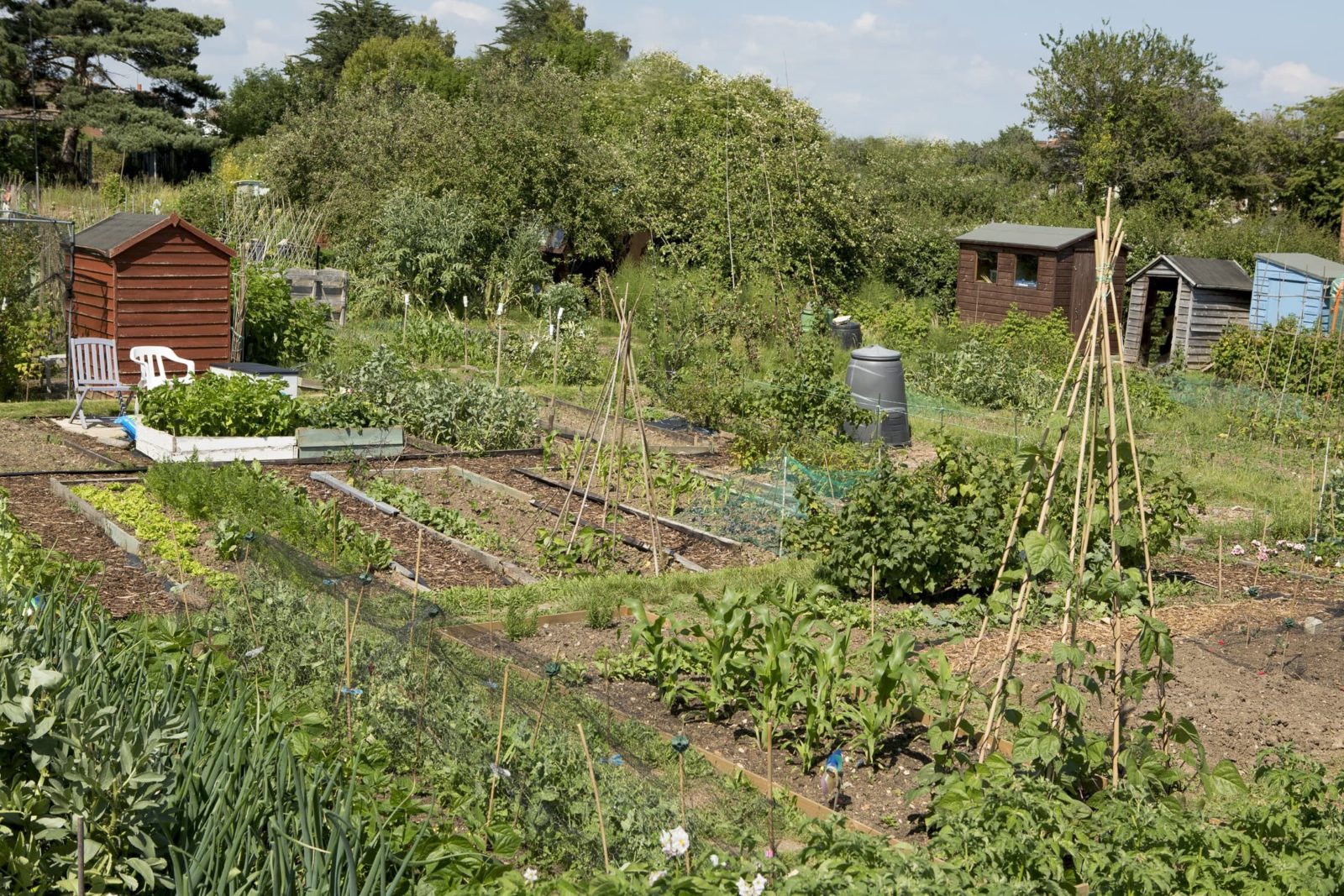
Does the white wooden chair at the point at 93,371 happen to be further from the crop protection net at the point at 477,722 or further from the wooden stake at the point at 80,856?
the wooden stake at the point at 80,856

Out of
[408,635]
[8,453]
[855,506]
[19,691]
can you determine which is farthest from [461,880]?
[8,453]

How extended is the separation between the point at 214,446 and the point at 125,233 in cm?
444

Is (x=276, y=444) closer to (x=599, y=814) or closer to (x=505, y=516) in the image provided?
(x=505, y=516)

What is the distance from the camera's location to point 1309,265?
19.0 m

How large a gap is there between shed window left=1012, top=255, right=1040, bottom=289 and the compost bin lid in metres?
9.19

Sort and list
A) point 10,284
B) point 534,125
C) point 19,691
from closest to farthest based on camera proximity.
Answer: point 19,691 → point 10,284 → point 534,125

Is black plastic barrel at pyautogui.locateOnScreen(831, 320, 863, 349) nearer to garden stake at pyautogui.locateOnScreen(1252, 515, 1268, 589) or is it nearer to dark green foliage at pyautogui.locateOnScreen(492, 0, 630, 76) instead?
garden stake at pyautogui.locateOnScreen(1252, 515, 1268, 589)

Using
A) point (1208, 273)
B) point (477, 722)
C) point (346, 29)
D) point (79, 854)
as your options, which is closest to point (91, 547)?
point (477, 722)

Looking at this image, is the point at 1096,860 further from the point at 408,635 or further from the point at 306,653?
the point at 306,653

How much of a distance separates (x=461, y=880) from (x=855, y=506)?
442 centimetres

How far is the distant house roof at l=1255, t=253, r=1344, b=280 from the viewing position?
18.5m

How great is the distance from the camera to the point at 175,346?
14.1 meters

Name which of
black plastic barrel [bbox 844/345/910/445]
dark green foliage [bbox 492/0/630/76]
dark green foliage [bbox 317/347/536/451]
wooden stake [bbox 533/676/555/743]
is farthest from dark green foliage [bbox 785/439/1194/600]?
dark green foliage [bbox 492/0/630/76]

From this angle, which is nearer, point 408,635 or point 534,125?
point 408,635
